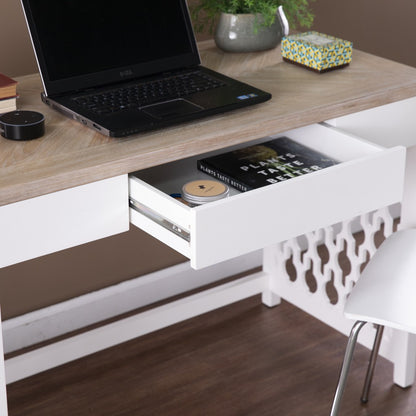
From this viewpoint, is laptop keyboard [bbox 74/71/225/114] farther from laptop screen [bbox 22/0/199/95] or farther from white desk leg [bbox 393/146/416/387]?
white desk leg [bbox 393/146/416/387]

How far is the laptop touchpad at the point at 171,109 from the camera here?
1.41m

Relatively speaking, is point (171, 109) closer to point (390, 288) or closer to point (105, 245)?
point (390, 288)

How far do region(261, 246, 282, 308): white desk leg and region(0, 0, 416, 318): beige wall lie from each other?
252 mm

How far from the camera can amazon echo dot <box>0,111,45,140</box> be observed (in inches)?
52.2

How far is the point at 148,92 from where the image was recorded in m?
1.50

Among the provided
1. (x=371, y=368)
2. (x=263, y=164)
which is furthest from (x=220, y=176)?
(x=371, y=368)

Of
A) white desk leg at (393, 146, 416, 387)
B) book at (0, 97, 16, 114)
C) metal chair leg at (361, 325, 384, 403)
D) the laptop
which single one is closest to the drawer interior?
the laptop

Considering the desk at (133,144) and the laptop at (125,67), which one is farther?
the laptop at (125,67)

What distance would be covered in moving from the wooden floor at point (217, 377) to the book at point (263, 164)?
65 cm

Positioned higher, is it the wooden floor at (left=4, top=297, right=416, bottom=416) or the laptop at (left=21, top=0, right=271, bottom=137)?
the laptop at (left=21, top=0, right=271, bottom=137)

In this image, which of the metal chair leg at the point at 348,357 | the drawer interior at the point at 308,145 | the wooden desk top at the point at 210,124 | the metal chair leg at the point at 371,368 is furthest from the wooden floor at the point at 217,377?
the wooden desk top at the point at 210,124

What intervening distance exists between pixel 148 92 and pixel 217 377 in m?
0.82

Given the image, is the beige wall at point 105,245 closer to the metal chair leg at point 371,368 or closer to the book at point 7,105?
the book at point 7,105

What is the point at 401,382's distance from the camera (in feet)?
6.43
